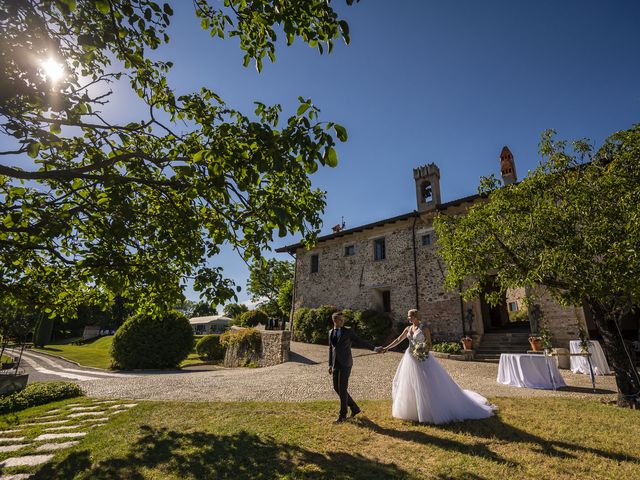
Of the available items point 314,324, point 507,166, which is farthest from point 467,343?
point 507,166

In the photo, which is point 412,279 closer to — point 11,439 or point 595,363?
point 595,363

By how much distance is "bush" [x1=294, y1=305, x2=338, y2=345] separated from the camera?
1755 cm

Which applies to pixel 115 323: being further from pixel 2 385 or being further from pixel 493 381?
pixel 493 381

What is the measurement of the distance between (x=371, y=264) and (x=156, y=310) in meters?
14.1

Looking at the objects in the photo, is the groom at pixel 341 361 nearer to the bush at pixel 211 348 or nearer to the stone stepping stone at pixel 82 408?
the stone stepping stone at pixel 82 408

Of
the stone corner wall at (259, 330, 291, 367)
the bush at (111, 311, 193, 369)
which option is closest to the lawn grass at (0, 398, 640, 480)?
the stone corner wall at (259, 330, 291, 367)

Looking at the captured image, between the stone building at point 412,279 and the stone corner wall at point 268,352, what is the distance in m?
5.98

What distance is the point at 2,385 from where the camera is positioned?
8.44 metres

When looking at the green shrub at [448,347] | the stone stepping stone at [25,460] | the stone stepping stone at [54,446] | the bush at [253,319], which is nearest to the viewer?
the stone stepping stone at [25,460]

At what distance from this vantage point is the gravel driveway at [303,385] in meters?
7.31

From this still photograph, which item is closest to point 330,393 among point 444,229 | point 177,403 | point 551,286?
point 177,403

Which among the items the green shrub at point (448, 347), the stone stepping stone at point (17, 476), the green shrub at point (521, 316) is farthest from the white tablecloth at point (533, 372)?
the green shrub at point (521, 316)

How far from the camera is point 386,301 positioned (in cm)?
1842

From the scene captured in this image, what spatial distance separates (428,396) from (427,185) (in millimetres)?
14144
